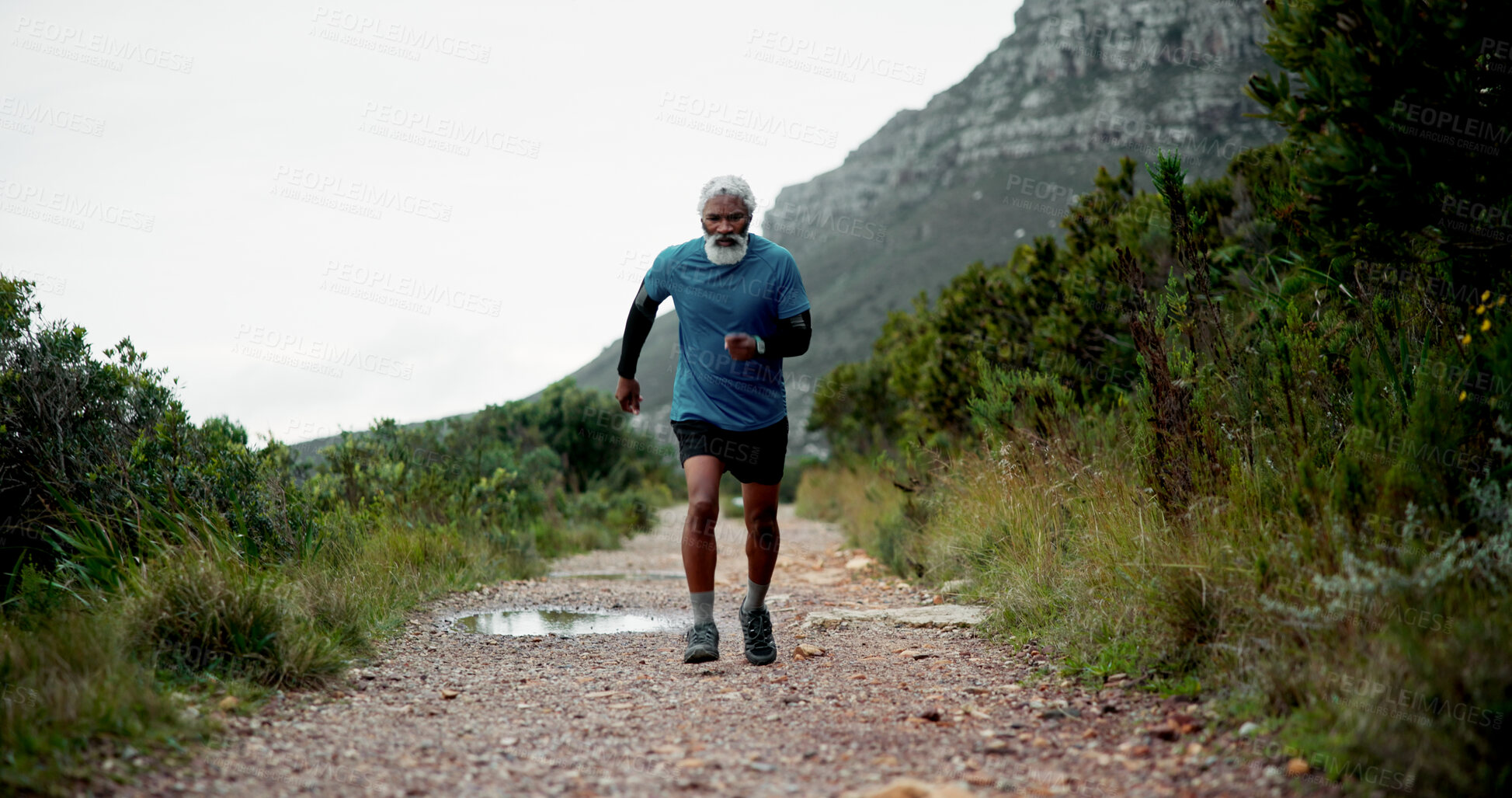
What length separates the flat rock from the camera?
4969 millimetres

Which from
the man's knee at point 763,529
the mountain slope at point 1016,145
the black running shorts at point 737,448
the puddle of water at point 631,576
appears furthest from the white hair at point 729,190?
the mountain slope at point 1016,145

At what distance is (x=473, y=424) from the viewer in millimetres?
13883

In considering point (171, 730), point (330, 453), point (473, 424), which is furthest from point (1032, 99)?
point (171, 730)

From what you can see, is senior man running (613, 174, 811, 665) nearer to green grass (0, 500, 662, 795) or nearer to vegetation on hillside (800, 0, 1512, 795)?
vegetation on hillside (800, 0, 1512, 795)

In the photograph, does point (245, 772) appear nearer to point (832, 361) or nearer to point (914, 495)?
point (914, 495)

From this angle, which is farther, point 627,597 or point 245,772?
point 627,597

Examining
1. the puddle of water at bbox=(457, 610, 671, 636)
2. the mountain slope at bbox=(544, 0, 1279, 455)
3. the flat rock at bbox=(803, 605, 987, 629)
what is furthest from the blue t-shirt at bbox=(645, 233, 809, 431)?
the mountain slope at bbox=(544, 0, 1279, 455)

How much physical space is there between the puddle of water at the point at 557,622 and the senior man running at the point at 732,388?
1185mm

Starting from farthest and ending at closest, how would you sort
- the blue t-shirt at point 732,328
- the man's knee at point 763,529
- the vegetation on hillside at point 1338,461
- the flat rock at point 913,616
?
the flat rock at point 913,616 < the man's knee at point 763,529 < the blue t-shirt at point 732,328 < the vegetation on hillside at point 1338,461

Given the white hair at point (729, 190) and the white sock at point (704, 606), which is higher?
the white hair at point (729, 190)

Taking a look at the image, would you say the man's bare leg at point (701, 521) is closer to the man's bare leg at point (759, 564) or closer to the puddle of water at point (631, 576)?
the man's bare leg at point (759, 564)

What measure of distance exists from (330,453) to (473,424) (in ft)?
17.6

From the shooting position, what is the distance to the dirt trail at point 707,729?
8.13 ft

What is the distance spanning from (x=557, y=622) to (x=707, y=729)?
276 cm
